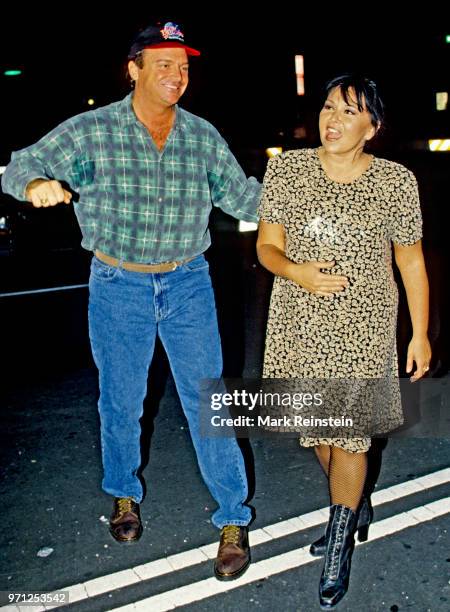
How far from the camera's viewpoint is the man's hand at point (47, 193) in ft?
8.48

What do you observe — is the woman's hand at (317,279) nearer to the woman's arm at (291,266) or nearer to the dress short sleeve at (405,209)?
the woman's arm at (291,266)

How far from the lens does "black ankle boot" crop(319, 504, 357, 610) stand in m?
2.90

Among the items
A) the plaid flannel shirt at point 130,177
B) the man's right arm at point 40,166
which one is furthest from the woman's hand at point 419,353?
the man's right arm at point 40,166

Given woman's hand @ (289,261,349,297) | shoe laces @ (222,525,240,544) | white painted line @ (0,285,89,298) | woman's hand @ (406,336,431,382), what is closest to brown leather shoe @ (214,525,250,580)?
shoe laces @ (222,525,240,544)

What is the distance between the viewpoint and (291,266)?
2.86 m

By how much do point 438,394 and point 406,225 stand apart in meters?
2.58

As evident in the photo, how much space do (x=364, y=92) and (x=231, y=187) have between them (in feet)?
2.48

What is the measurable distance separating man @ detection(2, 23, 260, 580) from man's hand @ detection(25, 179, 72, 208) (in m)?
0.08

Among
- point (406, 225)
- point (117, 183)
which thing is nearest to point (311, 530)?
point (406, 225)

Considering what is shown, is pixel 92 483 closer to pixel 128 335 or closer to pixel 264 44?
pixel 128 335

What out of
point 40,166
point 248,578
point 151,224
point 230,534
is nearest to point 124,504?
point 230,534

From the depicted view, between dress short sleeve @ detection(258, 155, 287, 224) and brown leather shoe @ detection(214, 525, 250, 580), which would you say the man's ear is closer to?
dress short sleeve @ detection(258, 155, 287, 224)

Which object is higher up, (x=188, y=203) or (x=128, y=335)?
(x=188, y=203)

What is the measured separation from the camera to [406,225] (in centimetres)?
288
